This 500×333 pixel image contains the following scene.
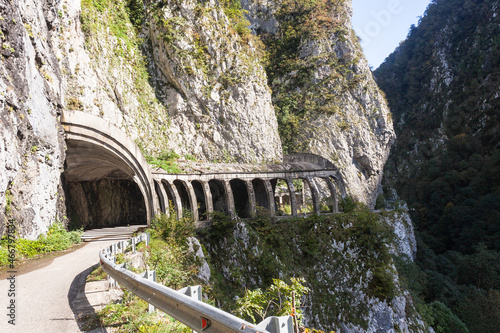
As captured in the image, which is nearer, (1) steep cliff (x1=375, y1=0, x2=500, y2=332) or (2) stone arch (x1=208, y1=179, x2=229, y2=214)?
(2) stone arch (x1=208, y1=179, x2=229, y2=214)

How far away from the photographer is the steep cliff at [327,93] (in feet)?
119

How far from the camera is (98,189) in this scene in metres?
21.1

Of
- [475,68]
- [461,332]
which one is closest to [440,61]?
[475,68]

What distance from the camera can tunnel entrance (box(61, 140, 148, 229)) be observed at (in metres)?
14.8

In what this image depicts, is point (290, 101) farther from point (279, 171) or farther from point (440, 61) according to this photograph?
point (440, 61)

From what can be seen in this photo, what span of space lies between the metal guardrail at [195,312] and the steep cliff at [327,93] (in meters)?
32.9

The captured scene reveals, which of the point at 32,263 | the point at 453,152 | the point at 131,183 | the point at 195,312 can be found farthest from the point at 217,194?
the point at 453,152

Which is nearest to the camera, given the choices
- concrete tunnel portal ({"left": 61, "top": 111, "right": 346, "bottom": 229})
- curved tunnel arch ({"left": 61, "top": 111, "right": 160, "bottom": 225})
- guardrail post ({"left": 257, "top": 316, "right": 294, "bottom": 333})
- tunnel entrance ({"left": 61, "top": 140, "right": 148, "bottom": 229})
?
guardrail post ({"left": 257, "top": 316, "right": 294, "bottom": 333})

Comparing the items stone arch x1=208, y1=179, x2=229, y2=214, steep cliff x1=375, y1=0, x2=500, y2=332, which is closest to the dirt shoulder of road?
stone arch x1=208, y1=179, x2=229, y2=214

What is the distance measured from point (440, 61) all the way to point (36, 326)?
9031 centimetres

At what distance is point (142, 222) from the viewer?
76.8ft

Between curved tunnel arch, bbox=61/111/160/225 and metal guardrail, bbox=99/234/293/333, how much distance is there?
35.2 feet

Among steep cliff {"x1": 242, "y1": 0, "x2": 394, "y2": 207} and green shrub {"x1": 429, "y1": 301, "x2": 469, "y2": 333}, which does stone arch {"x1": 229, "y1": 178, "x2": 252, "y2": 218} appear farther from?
green shrub {"x1": 429, "y1": 301, "x2": 469, "y2": 333}

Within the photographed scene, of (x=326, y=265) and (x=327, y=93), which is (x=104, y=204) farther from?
(x=327, y=93)
